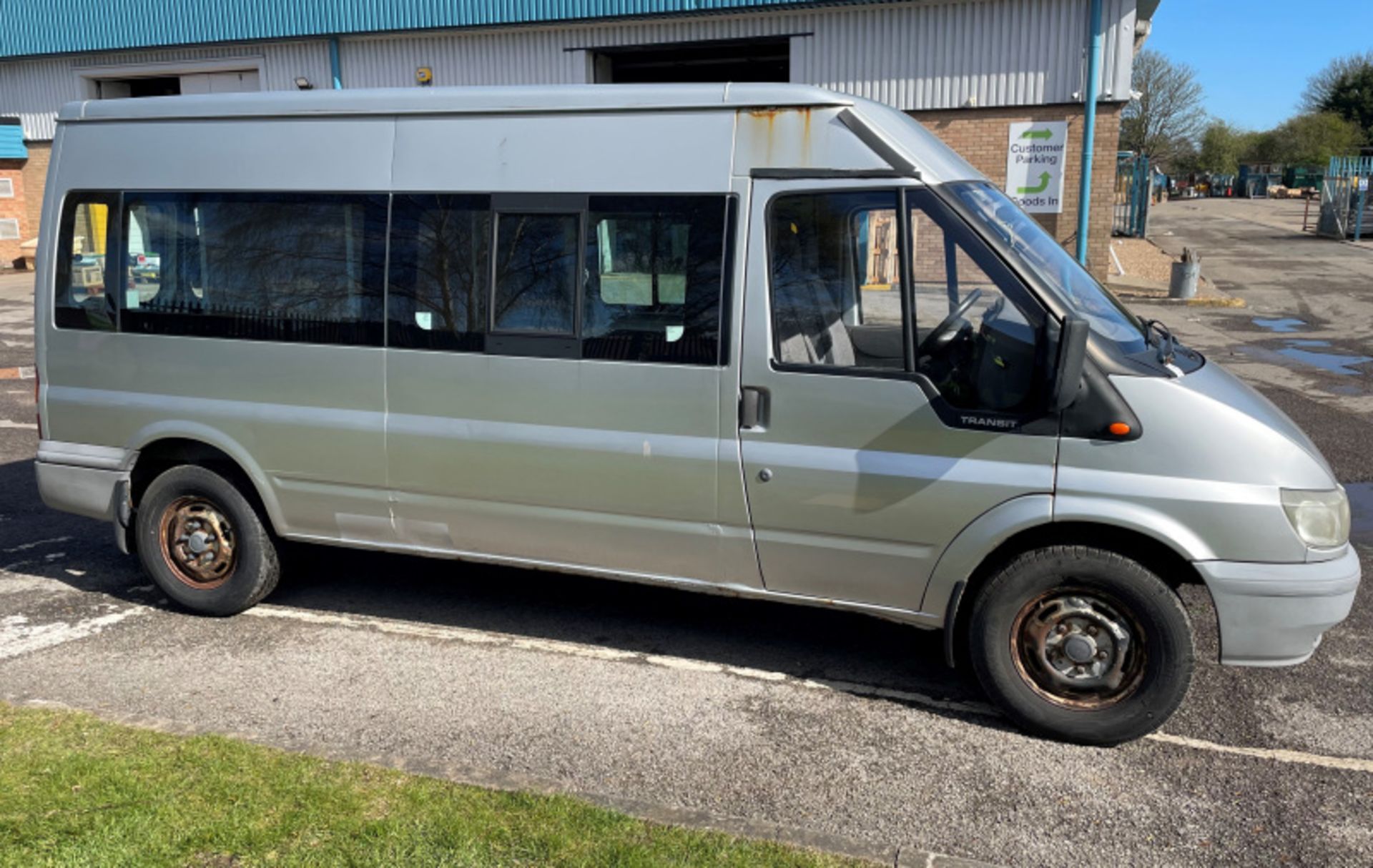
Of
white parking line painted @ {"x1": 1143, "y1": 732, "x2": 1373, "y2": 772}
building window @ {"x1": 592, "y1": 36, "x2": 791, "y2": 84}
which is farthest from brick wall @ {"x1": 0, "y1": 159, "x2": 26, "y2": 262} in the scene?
white parking line painted @ {"x1": 1143, "y1": 732, "x2": 1373, "y2": 772}

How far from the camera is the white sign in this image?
1956cm

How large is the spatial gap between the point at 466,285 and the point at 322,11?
782 inches

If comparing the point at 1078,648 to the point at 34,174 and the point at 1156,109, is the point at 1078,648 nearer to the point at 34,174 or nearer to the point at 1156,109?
the point at 34,174

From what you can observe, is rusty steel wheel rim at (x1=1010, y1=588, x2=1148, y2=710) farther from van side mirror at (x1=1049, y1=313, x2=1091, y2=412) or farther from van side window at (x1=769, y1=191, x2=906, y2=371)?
van side window at (x1=769, y1=191, x2=906, y2=371)

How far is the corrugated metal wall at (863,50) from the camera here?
62.1 feet

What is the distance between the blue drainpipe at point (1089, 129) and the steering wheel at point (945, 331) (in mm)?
14727

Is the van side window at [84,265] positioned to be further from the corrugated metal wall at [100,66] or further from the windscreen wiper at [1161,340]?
the corrugated metal wall at [100,66]

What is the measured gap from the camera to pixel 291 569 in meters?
6.21

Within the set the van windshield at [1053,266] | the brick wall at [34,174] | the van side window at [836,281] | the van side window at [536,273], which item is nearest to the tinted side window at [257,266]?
the van side window at [536,273]

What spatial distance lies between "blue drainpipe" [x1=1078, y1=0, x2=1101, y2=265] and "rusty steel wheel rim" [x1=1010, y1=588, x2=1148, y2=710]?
1478cm

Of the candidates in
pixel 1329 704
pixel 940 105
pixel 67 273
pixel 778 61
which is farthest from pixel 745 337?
pixel 778 61

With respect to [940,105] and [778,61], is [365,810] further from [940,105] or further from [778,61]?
[778,61]

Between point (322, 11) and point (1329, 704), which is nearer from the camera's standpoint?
point (1329, 704)

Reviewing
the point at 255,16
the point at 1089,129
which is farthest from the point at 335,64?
the point at 1089,129
